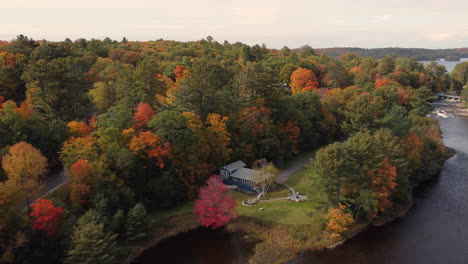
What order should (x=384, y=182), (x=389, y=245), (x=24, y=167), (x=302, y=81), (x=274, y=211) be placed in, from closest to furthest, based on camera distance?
(x=24, y=167) → (x=389, y=245) → (x=384, y=182) → (x=274, y=211) → (x=302, y=81)

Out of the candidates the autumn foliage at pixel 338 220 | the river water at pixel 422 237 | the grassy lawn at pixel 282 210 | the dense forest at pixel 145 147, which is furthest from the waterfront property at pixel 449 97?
the autumn foliage at pixel 338 220

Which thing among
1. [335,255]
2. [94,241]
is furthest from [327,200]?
[94,241]

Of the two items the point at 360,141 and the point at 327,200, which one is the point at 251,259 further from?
the point at 360,141

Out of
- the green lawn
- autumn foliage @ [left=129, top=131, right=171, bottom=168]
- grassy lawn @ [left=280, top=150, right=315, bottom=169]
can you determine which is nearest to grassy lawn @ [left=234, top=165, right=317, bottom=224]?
the green lawn

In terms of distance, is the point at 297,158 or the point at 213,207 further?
the point at 297,158

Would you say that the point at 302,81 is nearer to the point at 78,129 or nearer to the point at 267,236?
the point at 267,236

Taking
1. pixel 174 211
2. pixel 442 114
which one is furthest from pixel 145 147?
pixel 442 114

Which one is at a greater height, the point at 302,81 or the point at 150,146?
the point at 302,81
